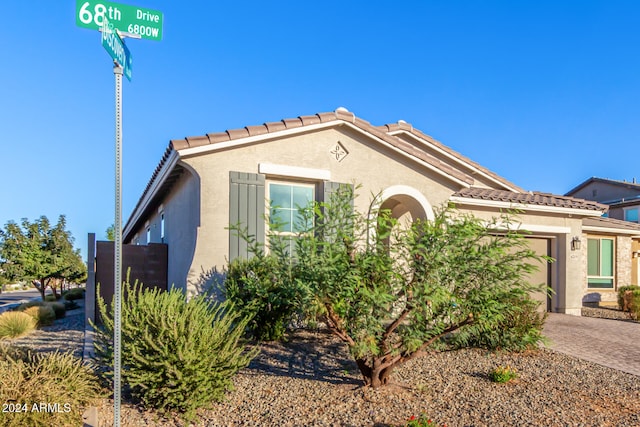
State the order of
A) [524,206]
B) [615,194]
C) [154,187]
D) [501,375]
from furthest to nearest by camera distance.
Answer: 1. [615,194]
2. [524,206]
3. [154,187]
4. [501,375]

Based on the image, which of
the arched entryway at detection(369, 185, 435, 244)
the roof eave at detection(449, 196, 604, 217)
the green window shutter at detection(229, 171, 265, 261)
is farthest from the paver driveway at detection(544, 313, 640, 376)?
the green window shutter at detection(229, 171, 265, 261)

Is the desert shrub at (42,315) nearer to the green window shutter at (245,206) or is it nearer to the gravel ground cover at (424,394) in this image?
the green window shutter at (245,206)

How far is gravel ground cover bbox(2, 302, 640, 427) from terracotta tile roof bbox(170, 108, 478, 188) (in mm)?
4051

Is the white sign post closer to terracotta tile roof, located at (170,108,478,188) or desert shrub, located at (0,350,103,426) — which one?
desert shrub, located at (0,350,103,426)

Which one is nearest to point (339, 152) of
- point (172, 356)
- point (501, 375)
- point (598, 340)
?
point (501, 375)

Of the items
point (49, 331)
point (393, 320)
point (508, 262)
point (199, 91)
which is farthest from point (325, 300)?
point (49, 331)

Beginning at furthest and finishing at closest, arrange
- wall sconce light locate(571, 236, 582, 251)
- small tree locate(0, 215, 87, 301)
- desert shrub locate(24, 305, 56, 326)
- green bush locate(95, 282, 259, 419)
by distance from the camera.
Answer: small tree locate(0, 215, 87, 301) < wall sconce light locate(571, 236, 582, 251) < desert shrub locate(24, 305, 56, 326) < green bush locate(95, 282, 259, 419)

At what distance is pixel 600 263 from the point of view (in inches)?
631

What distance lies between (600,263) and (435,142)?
26.9 feet

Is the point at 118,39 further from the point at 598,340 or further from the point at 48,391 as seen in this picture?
the point at 598,340

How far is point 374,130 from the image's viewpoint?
32.1 ft

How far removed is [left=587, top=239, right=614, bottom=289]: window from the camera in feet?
52.0

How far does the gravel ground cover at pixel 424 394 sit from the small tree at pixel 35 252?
1857 centimetres

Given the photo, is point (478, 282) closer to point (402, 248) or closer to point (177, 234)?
point (402, 248)
